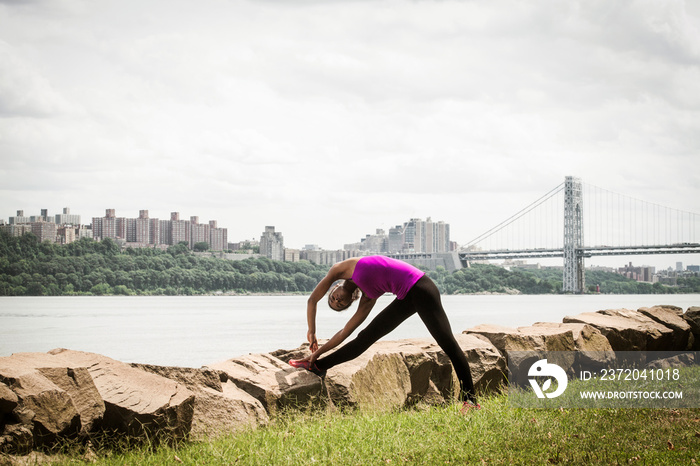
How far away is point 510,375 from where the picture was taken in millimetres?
5406

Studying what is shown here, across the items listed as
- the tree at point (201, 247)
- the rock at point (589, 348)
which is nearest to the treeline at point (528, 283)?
the tree at point (201, 247)

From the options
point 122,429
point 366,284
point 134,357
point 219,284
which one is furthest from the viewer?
point 219,284

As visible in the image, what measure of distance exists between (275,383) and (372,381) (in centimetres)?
66

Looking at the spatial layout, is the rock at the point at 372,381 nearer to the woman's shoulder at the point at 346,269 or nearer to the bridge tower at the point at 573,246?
the woman's shoulder at the point at 346,269

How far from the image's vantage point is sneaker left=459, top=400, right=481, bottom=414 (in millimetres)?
3996

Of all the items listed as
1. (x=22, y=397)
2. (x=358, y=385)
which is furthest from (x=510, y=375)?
(x=22, y=397)

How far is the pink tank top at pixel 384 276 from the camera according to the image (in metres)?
4.00

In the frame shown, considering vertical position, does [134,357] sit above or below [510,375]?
below

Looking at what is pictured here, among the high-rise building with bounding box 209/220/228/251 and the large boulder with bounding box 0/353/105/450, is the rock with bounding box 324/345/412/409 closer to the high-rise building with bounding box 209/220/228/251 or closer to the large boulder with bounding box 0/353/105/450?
the large boulder with bounding box 0/353/105/450

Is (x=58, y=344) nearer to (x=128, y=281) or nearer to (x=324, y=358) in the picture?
(x=324, y=358)

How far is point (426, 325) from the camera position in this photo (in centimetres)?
409

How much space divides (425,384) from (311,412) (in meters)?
1.07

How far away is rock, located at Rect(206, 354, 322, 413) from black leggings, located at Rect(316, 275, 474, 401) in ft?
0.49

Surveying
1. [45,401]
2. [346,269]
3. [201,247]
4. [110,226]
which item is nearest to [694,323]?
[346,269]
